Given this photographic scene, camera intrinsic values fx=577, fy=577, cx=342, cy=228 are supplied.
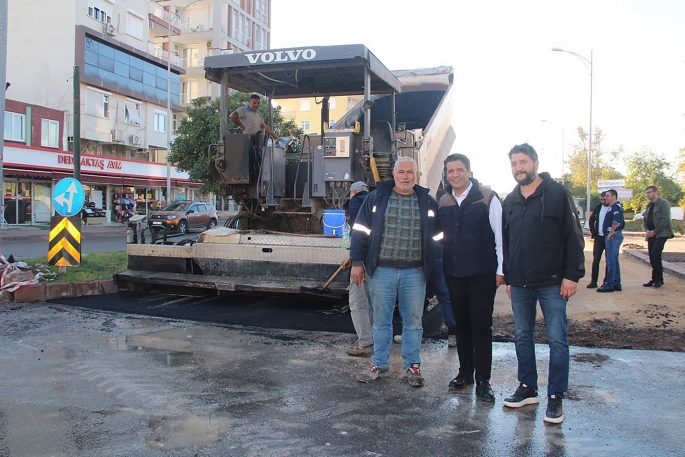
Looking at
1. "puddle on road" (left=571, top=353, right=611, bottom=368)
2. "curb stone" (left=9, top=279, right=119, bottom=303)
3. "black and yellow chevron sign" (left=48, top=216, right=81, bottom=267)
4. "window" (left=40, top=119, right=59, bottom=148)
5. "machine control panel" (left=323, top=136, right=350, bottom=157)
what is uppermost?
"window" (left=40, top=119, right=59, bottom=148)

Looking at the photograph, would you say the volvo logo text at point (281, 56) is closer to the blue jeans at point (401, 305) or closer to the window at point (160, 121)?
the blue jeans at point (401, 305)

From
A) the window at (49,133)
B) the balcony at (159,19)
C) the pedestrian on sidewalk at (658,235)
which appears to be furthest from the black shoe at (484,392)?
the balcony at (159,19)

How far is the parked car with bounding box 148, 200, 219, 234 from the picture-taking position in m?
24.3

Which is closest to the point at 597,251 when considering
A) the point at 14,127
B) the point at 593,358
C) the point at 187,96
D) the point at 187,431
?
the point at 593,358

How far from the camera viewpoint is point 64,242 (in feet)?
27.7

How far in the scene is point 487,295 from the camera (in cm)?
409

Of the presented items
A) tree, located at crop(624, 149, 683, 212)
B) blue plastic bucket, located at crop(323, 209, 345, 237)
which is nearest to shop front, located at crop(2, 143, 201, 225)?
blue plastic bucket, located at crop(323, 209, 345, 237)

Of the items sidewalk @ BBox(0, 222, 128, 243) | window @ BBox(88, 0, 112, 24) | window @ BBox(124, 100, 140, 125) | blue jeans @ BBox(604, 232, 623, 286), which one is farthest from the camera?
window @ BBox(124, 100, 140, 125)

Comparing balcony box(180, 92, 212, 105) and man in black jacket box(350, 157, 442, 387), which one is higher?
balcony box(180, 92, 212, 105)

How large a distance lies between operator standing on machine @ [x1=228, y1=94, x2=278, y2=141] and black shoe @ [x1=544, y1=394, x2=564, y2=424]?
5.00 m

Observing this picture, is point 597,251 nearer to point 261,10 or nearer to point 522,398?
point 522,398

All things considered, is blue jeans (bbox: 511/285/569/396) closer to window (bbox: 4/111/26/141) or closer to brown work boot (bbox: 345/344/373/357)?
brown work boot (bbox: 345/344/373/357)

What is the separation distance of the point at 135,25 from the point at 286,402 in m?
37.5

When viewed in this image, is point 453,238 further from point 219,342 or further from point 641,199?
point 641,199
